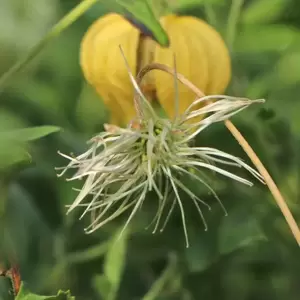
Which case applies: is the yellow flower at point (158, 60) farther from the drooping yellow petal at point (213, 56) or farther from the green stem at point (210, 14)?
the green stem at point (210, 14)

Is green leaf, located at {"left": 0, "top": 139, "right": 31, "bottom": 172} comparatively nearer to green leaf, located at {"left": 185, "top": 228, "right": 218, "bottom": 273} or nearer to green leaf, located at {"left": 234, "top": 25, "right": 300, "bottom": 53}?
green leaf, located at {"left": 185, "top": 228, "right": 218, "bottom": 273}

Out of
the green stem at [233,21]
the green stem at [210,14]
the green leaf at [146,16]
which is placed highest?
the green stem at [210,14]

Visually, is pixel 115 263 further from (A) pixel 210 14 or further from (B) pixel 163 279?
(A) pixel 210 14

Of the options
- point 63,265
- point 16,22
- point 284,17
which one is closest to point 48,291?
point 63,265

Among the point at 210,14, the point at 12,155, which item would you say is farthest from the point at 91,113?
the point at 12,155

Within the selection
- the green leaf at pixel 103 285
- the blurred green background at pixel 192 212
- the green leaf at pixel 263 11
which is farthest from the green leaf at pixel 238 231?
the green leaf at pixel 263 11

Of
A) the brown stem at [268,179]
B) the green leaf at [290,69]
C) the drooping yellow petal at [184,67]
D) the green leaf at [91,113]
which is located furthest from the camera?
the green leaf at [91,113]

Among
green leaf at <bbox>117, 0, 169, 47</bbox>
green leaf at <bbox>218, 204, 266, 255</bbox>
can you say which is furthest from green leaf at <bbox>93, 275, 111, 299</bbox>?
green leaf at <bbox>117, 0, 169, 47</bbox>

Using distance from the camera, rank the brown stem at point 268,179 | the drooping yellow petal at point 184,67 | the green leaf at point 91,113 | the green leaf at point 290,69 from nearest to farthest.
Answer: the brown stem at point 268,179
the drooping yellow petal at point 184,67
the green leaf at point 290,69
the green leaf at point 91,113
